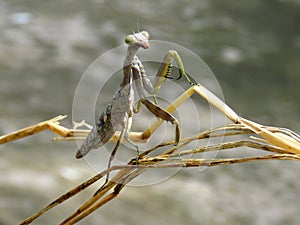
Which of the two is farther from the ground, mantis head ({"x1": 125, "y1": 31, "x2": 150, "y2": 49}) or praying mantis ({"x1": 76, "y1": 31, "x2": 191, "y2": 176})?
mantis head ({"x1": 125, "y1": 31, "x2": 150, "y2": 49})

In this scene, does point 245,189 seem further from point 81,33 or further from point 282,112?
point 81,33

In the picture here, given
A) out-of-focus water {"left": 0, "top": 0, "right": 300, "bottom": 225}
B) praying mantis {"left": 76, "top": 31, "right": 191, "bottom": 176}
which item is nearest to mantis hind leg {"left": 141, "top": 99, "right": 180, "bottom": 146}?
praying mantis {"left": 76, "top": 31, "right": 191, "bottom": 176}

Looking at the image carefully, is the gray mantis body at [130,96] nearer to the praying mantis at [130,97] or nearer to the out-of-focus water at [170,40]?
the praying mantis at [130,97]

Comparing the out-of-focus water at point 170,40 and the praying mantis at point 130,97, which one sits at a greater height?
the praying mantis at point 130,97

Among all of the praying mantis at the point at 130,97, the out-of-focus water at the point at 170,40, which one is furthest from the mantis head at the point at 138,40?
the out-of-focus water at the point at 170,40

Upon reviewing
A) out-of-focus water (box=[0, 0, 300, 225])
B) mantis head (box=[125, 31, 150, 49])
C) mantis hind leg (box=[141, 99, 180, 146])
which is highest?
mantis head (box=[125, 31, 150, 49])

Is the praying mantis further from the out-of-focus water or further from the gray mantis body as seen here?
the out-of-focus water

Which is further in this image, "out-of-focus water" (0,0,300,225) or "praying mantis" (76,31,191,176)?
"out-of-focus water" (0,0,300,225)

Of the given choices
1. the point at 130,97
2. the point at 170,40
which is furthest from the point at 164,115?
the point at 170,40
